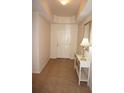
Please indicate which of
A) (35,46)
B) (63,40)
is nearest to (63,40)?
(63,40)

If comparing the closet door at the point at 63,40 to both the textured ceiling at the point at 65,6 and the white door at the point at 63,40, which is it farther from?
the textured ceiling at the point at 65,6

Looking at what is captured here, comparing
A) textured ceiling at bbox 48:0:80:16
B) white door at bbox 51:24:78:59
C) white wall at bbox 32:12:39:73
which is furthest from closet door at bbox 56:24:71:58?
white wall at bbox 32:12:39:73

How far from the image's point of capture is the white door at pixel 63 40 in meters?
7.61

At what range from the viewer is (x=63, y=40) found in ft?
25.5

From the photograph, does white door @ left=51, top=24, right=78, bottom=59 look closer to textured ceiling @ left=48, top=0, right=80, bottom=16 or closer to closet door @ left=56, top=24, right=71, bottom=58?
closet door @ left=56, top=24, right=71, bottom=58

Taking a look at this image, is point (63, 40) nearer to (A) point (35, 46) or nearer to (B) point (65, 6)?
(B) point (65, 6)

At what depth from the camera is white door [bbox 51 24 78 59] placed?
761cm
